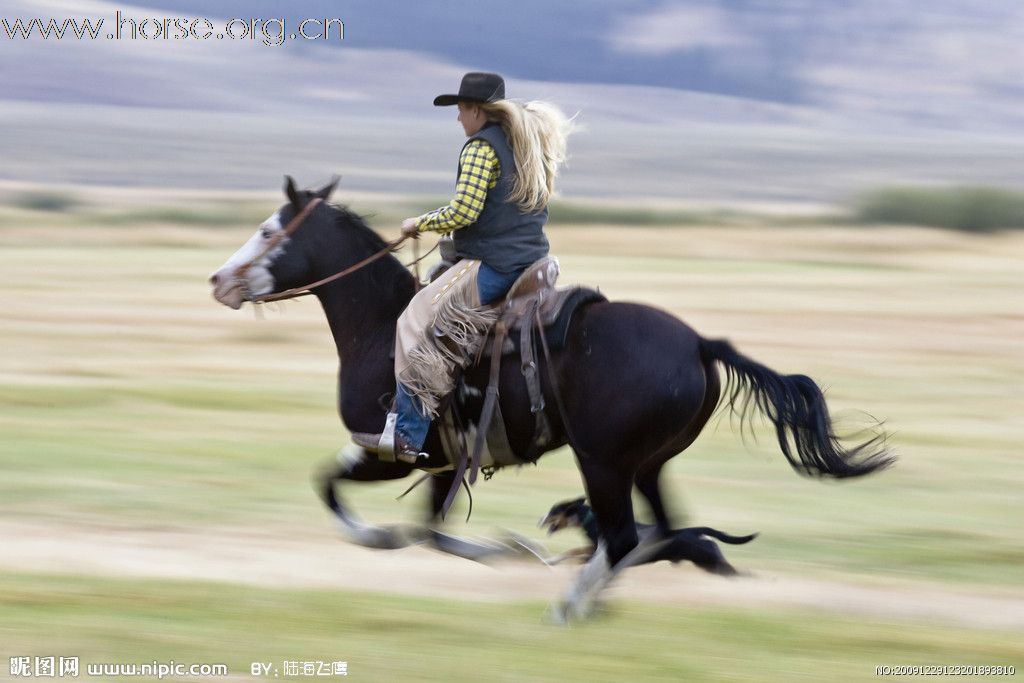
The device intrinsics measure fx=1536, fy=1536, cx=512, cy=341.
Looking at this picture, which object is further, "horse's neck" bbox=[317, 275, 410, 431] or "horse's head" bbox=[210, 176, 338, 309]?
"horse's head" bbox=[210, 176, 338, 309]

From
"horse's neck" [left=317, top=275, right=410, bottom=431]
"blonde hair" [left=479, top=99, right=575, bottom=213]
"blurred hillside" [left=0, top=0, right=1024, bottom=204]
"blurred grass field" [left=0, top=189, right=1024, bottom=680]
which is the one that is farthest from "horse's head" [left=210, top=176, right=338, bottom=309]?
"blurred hillside" [left=0, top=0, right=1024, bottom=204]

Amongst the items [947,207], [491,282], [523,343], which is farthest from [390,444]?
Answer: [947,207]

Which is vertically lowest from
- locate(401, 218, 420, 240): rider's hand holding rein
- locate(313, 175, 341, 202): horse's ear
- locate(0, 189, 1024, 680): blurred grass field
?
locate(0, 189, 1024, 680): blurred grass field

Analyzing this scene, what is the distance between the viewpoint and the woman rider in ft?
21.1

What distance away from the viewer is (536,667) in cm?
563

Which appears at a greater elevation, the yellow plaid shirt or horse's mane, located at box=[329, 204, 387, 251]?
the yellow plaid shirt

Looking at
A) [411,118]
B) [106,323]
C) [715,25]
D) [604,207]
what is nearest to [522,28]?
[715,25]

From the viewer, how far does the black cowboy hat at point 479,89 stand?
21.0 feet

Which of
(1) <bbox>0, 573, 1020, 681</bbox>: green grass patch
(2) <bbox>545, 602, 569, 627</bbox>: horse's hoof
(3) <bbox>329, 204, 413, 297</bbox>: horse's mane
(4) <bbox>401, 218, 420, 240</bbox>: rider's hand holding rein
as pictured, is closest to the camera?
(1) <bbox>0, 573, 1020, 681</bbox>: green grass patch

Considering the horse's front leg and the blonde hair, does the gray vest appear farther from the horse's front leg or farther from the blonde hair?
the horse's front leg

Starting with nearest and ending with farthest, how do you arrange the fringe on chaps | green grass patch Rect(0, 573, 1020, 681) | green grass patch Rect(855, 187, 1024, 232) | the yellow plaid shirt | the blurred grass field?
green grass patch Rect(0, 573, 1020, 681)
the blurred grass field
the yellow plaid shirt
the fringe on chaps
green grass patch Rect(855, 187, 1024, 232)

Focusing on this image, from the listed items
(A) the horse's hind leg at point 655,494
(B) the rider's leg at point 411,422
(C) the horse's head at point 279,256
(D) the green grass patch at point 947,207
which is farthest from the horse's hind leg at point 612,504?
(D) the green grass patch at point 947,207

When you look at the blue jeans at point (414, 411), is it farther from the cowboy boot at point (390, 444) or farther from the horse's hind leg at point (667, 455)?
the horse's hind leg at point (667, 455)

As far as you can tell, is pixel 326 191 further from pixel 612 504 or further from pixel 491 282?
pixel 612 504
